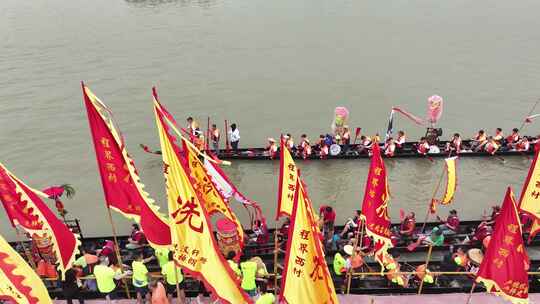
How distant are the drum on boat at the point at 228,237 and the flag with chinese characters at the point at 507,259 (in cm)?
500

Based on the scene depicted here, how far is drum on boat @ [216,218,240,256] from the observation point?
10.0m

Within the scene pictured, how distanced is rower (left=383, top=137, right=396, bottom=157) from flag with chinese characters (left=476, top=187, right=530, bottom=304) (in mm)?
8848

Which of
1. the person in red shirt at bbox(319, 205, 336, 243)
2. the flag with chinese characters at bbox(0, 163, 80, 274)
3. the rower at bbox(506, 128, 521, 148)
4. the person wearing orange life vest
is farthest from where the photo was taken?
the rower at bbox(506, 128, 521, 148)

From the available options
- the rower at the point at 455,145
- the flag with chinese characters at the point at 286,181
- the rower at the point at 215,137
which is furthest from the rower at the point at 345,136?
the flag with chinese characters at the point at 286,181

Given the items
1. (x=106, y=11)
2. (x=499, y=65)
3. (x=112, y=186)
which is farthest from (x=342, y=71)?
(x=106, y=11)

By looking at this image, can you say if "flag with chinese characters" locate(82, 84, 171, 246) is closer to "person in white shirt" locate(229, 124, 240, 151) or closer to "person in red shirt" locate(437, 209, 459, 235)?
"person in red shirt" locate(437, 209, 459, 235)

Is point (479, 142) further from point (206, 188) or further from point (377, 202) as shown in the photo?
point (206, 188)

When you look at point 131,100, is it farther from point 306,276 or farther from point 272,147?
point 306,276

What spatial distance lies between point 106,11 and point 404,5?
25426 mm

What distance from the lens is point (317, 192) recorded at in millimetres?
15562

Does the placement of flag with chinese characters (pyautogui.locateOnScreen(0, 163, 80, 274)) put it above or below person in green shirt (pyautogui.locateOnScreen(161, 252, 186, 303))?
above

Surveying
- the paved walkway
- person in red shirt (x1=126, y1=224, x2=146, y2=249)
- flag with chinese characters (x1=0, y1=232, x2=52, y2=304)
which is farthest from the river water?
flag with chinese characters (x1=0, y1=232, x2=52, y2=304)

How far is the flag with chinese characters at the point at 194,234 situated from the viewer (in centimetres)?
729

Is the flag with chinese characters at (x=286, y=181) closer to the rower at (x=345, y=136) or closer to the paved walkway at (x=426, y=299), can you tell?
the paved walkway at (x=426, y=299)
